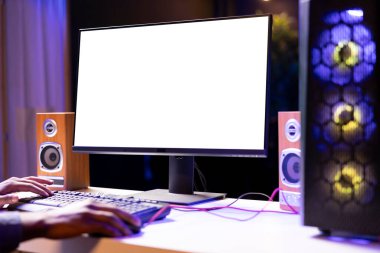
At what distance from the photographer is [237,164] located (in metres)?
3.07

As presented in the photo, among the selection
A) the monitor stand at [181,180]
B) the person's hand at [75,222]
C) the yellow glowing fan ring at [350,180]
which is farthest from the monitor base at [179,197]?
the yellow glowing fan ring at [350,180]

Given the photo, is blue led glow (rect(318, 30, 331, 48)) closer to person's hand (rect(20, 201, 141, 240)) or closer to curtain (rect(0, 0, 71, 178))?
person's hand (rect(20, 201, 141, 240))

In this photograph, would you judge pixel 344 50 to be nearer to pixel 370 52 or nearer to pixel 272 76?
pixel 370 52

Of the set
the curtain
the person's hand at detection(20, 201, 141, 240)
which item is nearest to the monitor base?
the person's hand at detection(20, 201, 141, 240)

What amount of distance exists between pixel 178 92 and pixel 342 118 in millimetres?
527

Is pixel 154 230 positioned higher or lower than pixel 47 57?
lower

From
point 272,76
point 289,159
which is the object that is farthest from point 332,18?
point 272,76

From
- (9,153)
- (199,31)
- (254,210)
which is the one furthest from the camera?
(9,153)

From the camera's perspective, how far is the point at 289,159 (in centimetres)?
102

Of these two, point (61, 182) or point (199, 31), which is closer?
point (199, 31)

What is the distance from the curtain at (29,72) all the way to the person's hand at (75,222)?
1658mm

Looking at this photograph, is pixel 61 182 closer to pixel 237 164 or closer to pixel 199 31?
pixel 199 31

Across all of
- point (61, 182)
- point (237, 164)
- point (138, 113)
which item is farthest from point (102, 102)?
point (237, 164)

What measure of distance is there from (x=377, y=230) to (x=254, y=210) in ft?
1.21
